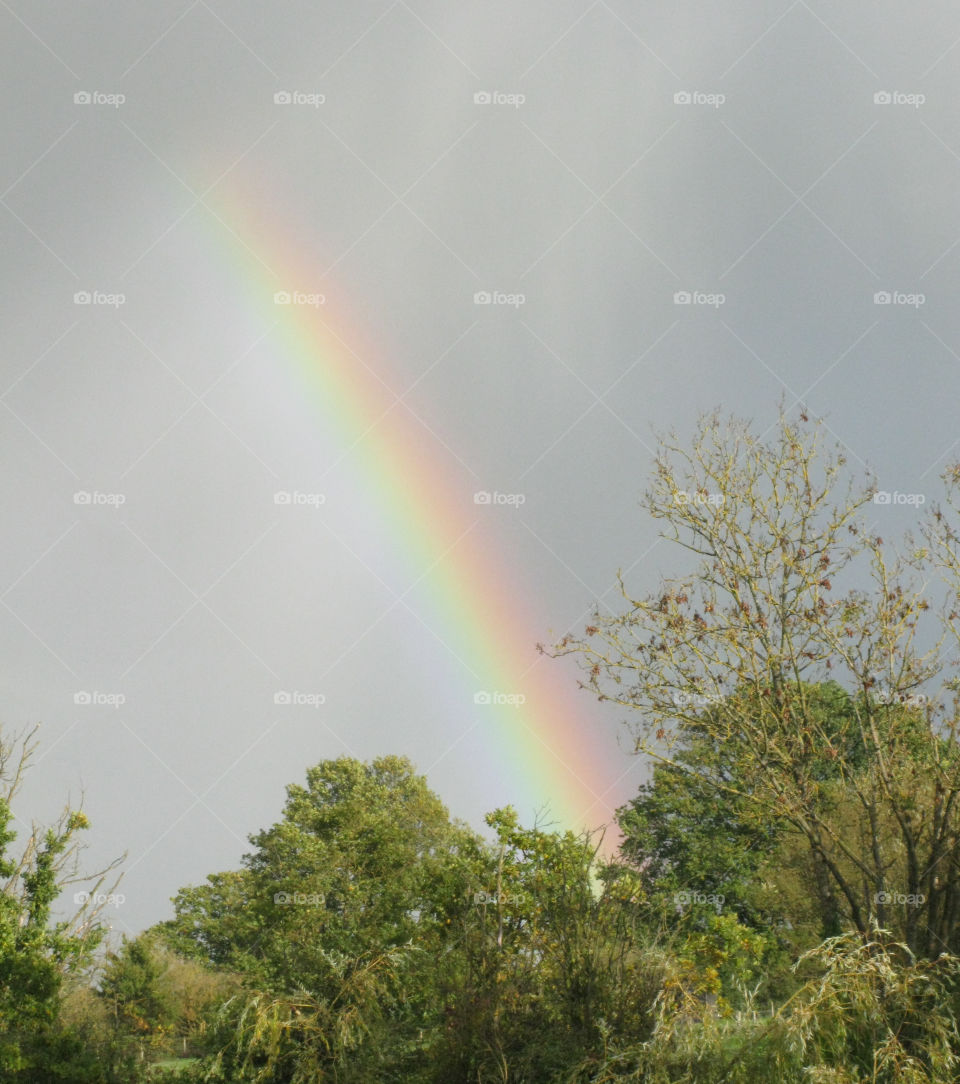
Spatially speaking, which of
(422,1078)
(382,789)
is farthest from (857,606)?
(382,789)

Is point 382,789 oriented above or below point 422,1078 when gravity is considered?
above

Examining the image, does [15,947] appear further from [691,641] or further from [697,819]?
[697,819]

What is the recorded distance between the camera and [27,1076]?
15156 mm

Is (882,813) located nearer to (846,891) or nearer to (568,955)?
(846,891)

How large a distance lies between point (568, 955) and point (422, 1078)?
246 cm

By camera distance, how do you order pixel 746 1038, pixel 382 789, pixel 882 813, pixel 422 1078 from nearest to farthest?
pixel 746 1038 < pixel 422 1078 < pixel 882 813 < pixel 382 789

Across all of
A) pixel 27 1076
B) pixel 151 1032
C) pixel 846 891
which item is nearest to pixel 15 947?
pixel 27 1076

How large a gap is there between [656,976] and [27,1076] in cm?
962

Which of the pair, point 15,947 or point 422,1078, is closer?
point 422,1078

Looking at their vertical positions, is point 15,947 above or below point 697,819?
below

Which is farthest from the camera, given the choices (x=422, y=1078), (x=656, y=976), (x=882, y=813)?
(x=882, y=813)

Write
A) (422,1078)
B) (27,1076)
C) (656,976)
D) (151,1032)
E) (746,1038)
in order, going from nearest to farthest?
(746,1038) < (656,976) < (422,1078) < (27,1076) < (151,1032)

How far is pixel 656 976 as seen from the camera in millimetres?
11672

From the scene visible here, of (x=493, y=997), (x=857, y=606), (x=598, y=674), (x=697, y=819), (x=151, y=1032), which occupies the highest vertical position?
(x=697, y=819)
